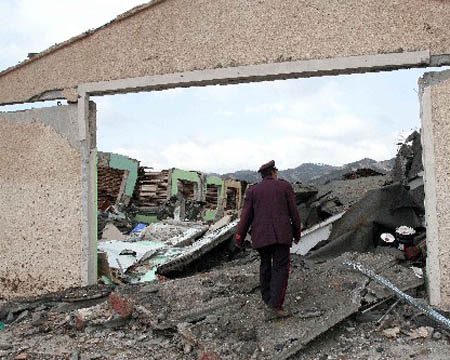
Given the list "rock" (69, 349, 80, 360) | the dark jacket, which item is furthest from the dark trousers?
"rock" (69, 349, 80, 360)

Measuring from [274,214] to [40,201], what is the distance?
3781 millimetres

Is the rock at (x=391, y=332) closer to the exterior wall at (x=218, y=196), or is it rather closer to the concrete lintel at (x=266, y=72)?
the concrete lintel at (x=266, y=72)

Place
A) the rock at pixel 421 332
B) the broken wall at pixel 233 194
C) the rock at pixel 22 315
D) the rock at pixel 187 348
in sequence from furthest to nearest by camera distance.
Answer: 1. the broken wall at pixel 233 194
2. the rock at pixel 22 315
3. the rock at pixel 187 348
4. the rock at pixel 421 332

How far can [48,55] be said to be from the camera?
6668mm

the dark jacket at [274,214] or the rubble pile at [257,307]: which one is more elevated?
the dark jacket at [274,214]

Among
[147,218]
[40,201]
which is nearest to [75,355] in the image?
[40,201]

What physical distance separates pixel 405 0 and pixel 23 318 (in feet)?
19.3

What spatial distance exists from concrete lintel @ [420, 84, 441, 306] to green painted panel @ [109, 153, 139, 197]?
1559 cm

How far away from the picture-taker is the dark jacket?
15.1 ft

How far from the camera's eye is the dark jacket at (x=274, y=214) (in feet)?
15.1

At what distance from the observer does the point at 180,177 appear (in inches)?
832

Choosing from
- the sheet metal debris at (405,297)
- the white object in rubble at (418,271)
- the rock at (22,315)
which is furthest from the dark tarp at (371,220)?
the rock at (22,315)

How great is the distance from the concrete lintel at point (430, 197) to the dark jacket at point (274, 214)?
1.45 m

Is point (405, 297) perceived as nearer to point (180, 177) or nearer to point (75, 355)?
point (75, 355)
